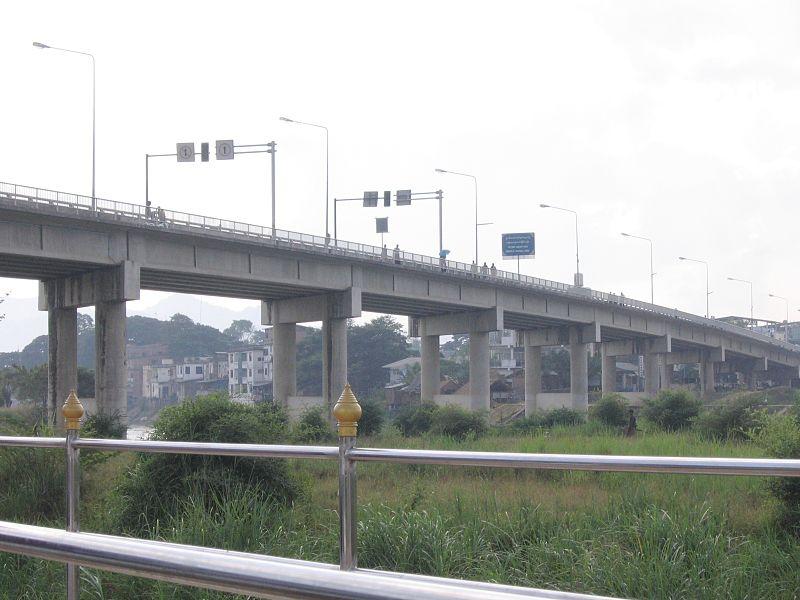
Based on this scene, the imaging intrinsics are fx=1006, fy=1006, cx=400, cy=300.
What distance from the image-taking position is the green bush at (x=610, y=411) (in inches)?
1703

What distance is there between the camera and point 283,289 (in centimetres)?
5391

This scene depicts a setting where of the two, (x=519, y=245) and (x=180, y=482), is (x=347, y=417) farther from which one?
(x=519, y=245)

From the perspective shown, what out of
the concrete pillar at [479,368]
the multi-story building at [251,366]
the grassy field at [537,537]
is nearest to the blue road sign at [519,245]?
the concrete pillar at [479,368]

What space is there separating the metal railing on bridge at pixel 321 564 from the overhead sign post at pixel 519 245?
80.8 m

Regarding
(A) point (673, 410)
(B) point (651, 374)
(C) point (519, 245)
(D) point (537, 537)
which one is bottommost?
(B) point (651, 374)

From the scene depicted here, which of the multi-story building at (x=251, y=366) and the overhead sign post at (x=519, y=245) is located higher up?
the overhead sign post at (x=519, y=245)

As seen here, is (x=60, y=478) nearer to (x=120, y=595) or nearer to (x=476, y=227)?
(x=120, y=595)

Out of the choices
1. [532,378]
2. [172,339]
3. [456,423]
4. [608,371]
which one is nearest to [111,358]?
[456,423]

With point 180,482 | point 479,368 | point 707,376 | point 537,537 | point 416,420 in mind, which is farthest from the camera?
point 707,376

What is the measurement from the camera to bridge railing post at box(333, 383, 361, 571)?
160 inches

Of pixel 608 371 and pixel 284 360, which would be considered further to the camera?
pixel 608 371

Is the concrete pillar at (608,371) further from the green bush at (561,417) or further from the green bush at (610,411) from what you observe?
the green bush at (610,411)

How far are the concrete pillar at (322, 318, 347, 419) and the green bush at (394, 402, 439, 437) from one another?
8237 mm

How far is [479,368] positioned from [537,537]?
59213 mm
